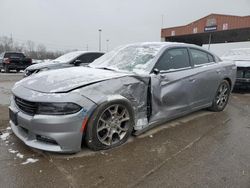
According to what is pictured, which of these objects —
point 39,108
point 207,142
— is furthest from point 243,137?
point 39,108

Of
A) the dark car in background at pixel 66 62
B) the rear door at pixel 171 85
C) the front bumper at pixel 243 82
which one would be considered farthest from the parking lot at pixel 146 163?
the front bumper at pixel 243 82

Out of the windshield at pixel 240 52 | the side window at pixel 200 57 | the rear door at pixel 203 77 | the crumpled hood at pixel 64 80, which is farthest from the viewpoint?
the windshield at pixel 240 52

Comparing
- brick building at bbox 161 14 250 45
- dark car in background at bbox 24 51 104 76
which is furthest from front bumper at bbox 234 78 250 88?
brick building at bbox 161 14 250 45

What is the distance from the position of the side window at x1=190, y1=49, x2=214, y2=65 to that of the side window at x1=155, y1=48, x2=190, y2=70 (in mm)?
236

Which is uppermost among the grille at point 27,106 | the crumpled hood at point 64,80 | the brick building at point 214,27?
the brick building at point 214,27

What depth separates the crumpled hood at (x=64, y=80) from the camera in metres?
2.87

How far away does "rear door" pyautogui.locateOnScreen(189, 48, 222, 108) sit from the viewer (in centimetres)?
435

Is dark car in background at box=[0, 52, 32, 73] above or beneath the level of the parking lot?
above

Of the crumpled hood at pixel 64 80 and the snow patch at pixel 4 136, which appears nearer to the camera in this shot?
the crumpled hood at pixel 64 80

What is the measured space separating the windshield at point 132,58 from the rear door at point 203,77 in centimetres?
90

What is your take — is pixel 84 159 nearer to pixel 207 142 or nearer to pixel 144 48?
pixel 207 142

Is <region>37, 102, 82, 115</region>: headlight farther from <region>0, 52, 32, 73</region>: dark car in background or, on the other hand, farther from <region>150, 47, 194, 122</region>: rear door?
<region>0, 52, 32, 73</region>: dark car in background

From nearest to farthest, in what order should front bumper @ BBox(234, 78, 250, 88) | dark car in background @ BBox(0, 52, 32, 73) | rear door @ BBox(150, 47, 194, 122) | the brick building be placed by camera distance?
rear door @ BBox(150, 47, 194, 122)
front bumper @ BBox(234, 78, 250, 88)
dark car in background @ BBox(0, 52, 32, 73)
the brick building

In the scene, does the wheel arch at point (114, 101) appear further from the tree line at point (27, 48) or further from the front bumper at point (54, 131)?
the tree line at point (27, 48)
